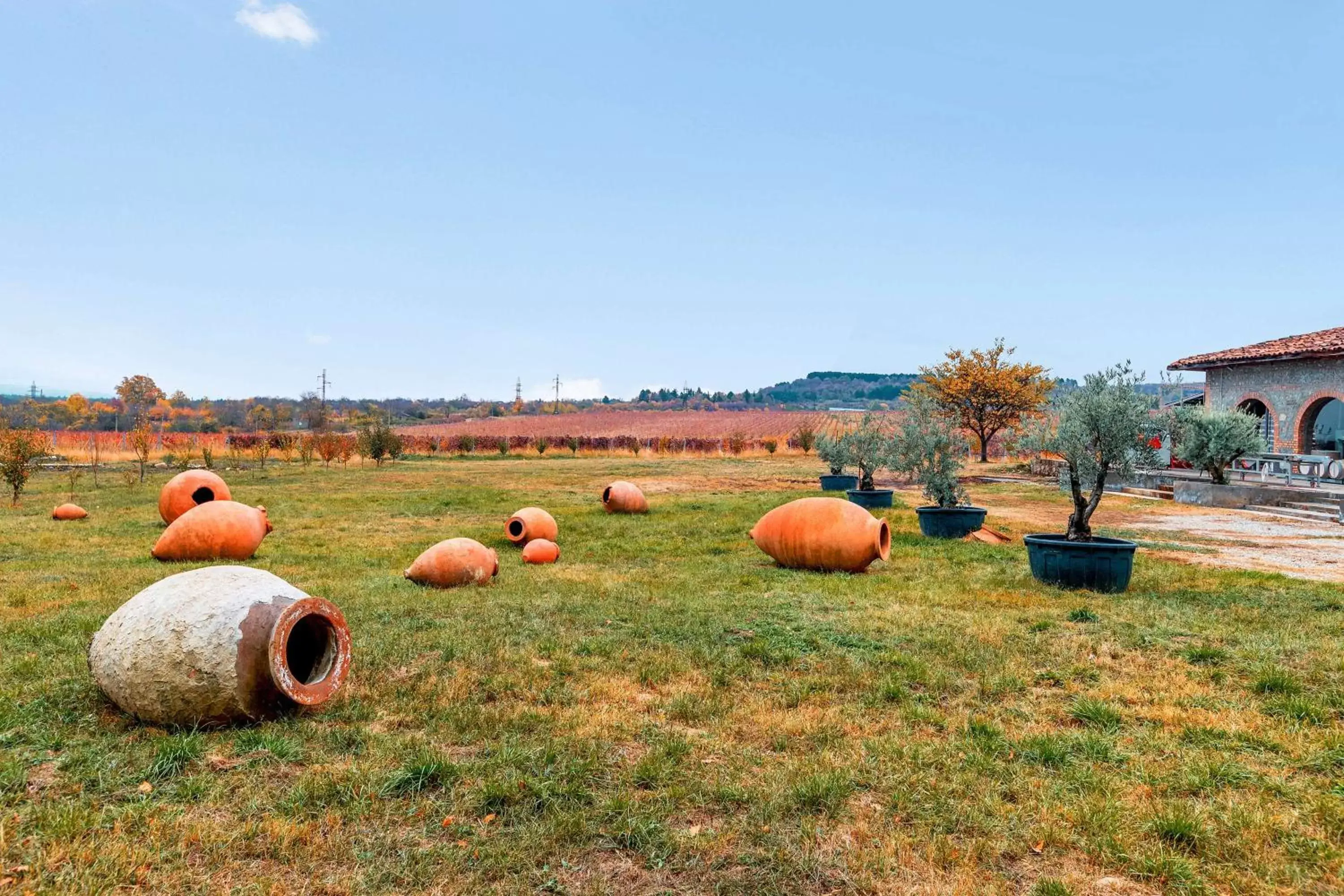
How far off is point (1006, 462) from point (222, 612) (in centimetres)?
4210

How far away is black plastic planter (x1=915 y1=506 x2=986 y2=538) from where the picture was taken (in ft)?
45.1

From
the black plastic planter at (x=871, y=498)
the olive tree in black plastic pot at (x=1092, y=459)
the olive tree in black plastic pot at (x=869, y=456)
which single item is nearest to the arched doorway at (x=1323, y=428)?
the olive tree in black plastic pot at (x=869, y=456)

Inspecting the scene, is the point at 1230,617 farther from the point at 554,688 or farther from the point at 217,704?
the point at 217,704

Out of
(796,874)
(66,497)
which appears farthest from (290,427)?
(796,874)

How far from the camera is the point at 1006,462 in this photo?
4131cm

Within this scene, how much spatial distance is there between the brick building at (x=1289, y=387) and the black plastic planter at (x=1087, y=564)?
66.6 feet

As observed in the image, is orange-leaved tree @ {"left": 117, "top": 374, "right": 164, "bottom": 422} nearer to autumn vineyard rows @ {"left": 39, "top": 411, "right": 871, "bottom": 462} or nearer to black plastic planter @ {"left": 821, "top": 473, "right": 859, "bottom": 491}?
autumn vineyard rows @ {"left": 39, "top": 411, "right": 871, "bottom": 462}

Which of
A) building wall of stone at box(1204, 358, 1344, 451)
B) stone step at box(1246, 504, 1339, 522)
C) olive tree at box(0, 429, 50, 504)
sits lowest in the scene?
stone step at box(1246, 504, 1339, 522)

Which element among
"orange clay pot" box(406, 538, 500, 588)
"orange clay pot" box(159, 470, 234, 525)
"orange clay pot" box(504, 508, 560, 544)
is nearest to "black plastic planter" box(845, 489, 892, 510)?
"orange clay pot" box(504, 508, 560, 544)

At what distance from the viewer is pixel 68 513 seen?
16.0 m

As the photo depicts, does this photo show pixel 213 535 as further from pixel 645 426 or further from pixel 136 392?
pixel 136 392

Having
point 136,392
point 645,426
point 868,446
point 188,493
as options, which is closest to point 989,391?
point 868,446

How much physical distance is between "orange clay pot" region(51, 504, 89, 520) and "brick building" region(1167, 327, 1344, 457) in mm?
31930

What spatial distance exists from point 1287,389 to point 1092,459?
22.4m
